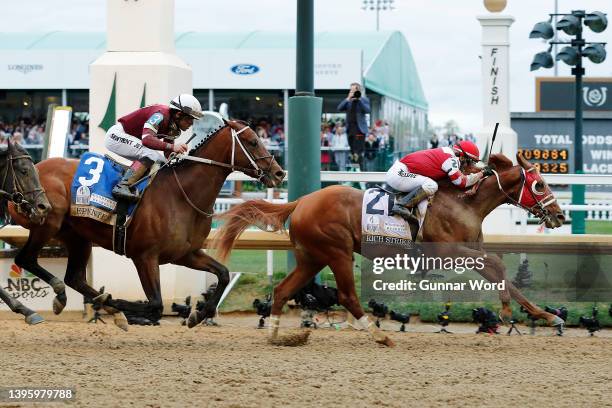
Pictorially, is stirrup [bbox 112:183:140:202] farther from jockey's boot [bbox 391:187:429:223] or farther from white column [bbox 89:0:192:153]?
white column [bbox 89:0:192:153]

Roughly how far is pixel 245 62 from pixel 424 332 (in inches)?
596

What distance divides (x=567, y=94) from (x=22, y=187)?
25190 mm

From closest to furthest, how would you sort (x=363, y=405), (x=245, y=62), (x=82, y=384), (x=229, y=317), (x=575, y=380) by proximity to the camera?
(x=363, y=405) → (x=82, y=384) → (x=575, y=380) → (x=229, y=317) → (x=245, y=62)

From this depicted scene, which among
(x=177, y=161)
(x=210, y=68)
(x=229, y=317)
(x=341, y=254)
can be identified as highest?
(x=210, y=68)

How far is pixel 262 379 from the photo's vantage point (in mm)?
7344

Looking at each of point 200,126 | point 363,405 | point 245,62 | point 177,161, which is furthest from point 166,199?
point 245,62

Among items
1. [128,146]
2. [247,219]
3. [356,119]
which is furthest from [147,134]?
[356,119]

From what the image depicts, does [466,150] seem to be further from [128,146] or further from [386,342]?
[128,146]

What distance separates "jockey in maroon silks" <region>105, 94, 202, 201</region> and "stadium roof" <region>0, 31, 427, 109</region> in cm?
1543

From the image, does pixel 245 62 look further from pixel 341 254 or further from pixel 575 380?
pixel 575 380

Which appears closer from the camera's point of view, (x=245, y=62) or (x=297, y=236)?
(x=297, y=236)

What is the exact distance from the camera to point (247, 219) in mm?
9758

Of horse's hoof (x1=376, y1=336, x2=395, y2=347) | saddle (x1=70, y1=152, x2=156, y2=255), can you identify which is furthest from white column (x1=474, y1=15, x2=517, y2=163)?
saddle (x1=70, y1=152, x2=156, y2=255)

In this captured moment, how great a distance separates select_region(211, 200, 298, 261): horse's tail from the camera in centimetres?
971
